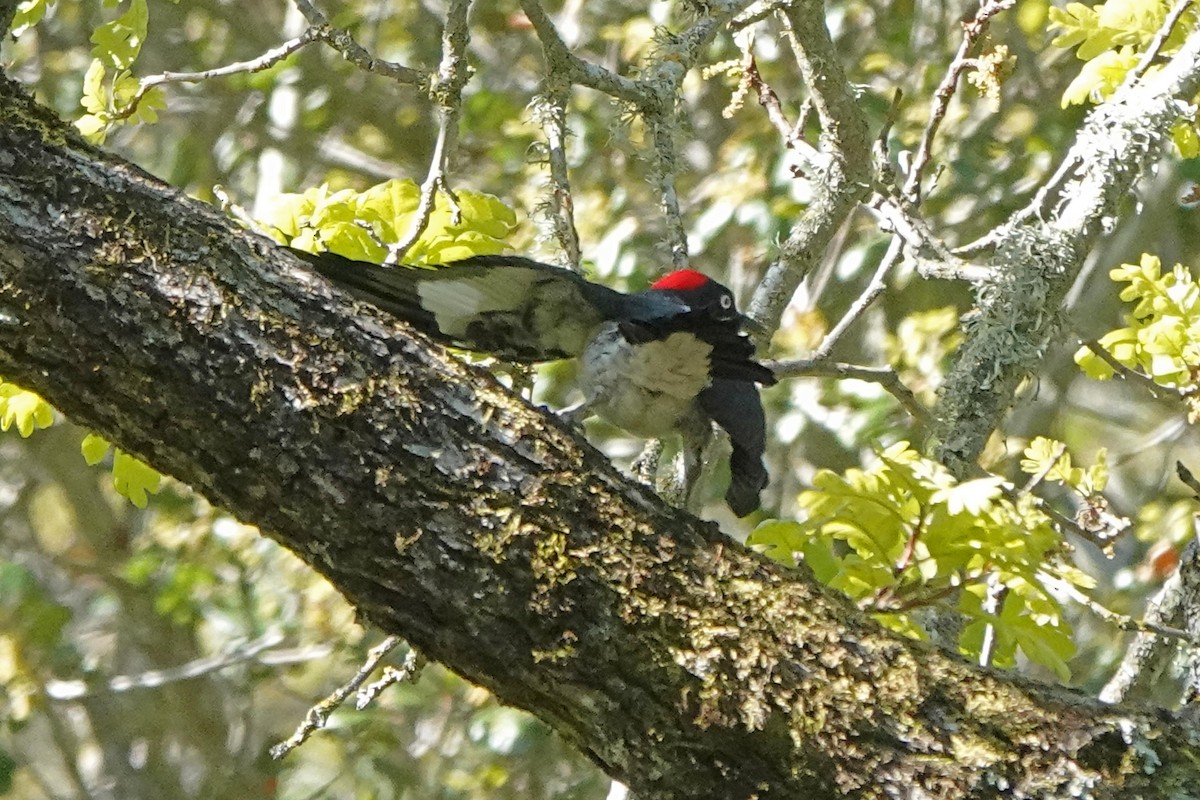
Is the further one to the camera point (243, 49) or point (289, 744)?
point (243, 49)

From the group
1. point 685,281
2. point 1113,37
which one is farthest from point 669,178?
point 1113,37

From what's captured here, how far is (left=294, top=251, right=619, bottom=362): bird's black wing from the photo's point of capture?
7.55 feet

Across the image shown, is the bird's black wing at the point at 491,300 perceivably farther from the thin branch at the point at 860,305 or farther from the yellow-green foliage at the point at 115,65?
the yellow-green foliage at the point at 115,65

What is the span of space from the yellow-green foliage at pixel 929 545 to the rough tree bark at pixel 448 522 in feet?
0.83

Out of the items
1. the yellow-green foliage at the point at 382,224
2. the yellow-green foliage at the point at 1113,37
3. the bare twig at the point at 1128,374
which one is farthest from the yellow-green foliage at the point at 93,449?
the yellow-green foliage at the point at 1113,37

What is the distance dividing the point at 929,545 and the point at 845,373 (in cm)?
101

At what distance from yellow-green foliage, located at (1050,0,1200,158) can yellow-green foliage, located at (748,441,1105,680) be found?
51.1 inches

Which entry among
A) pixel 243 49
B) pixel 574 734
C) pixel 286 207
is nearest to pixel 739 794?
pixel 574 734

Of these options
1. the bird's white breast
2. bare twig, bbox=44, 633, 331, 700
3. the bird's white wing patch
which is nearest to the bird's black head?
the bird's white breast

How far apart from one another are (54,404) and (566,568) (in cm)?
75

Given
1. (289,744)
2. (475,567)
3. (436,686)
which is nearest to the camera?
(475,567)

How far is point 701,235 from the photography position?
5691 mm

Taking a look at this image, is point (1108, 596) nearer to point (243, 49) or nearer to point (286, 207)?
point (286, 207)

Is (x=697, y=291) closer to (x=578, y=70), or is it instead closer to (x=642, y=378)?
(x=642, y=378)
